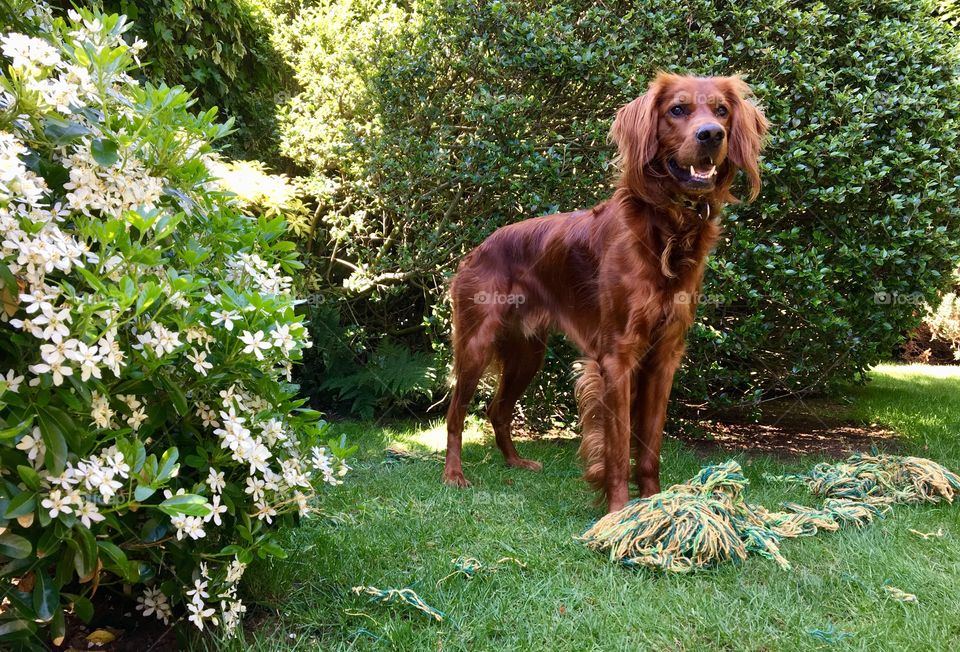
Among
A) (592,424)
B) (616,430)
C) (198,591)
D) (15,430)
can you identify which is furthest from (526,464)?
(15,430)

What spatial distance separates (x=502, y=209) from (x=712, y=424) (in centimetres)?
209

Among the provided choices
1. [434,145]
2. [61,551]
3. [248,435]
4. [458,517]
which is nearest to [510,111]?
[434,145]

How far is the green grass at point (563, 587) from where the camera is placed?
163 cm

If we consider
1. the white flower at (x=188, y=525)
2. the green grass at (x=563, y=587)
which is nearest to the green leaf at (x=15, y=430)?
the white flower at (x=188, y=525)

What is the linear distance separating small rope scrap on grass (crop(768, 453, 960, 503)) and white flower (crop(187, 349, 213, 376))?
250cm

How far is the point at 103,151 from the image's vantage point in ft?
→ 4.30

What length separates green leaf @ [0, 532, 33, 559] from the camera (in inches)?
44.3

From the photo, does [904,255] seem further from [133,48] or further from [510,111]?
[133,48]

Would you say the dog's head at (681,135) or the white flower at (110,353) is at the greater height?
the dog's head at (681,135)

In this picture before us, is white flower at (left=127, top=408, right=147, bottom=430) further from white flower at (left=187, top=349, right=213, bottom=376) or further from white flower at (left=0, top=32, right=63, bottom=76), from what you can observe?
white flower at (left=0, top=32, right=63, bottom=76)

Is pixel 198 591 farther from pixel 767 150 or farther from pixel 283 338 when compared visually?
pixel 767 150

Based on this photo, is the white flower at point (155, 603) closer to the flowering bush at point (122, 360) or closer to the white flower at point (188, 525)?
the flowering bush at point (122, 360)

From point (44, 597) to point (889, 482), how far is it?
9.50ft

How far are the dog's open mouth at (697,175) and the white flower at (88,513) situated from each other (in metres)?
2.13
